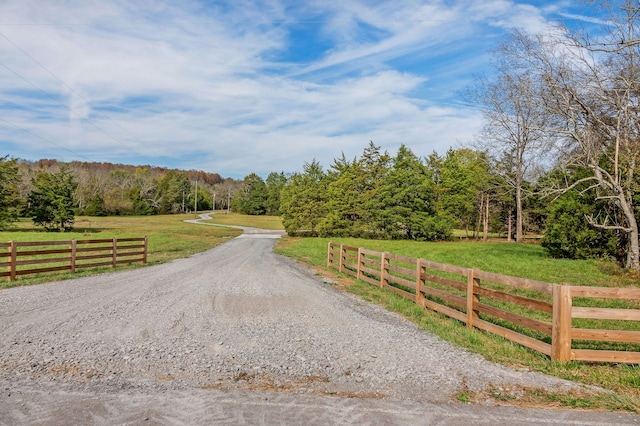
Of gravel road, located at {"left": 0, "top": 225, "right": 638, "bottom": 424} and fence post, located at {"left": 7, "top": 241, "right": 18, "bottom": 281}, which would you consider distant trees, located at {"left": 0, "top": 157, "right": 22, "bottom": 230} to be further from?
gravel road, located at {"left": 0, "top": 225, "right": 638, "bottom": 424}

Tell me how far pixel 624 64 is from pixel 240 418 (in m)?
18.1

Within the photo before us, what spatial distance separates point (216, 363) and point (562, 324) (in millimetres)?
4417

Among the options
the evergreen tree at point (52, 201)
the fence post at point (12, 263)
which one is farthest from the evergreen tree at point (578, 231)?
the evergreen tree at point (52, 201)

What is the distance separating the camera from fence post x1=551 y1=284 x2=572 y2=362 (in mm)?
5148

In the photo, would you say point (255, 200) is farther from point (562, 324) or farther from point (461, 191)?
point (562, 324)

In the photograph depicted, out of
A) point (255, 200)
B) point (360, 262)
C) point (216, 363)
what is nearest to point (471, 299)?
point (216, 363)

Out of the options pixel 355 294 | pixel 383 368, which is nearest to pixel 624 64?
pixel 355 294

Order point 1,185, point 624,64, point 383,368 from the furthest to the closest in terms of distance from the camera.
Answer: point 1,185, point 624,64, point 383,368

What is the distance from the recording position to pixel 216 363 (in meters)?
4.91

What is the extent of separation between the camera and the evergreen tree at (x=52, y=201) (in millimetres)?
41719

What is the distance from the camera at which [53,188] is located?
42.0m

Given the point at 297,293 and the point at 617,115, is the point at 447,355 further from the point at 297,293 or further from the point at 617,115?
the point at 617,115

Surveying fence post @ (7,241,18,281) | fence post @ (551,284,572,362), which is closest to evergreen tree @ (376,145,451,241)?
fence post @ (7,241,18,281)

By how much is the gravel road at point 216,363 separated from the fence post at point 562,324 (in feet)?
2.27
